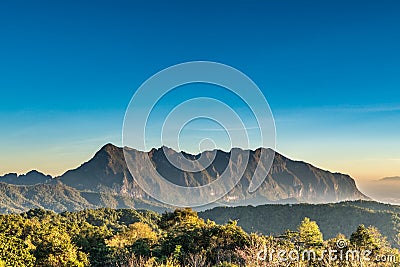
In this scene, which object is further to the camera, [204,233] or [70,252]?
[204,233]

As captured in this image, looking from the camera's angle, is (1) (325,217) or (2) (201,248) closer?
(2) (201,248)

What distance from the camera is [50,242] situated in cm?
2338

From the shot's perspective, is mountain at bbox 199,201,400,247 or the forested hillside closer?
the forested hillside

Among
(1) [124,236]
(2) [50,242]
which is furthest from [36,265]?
(1) [124,236]

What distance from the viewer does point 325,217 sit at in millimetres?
93938

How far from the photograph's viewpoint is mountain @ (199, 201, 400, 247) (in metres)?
80.9

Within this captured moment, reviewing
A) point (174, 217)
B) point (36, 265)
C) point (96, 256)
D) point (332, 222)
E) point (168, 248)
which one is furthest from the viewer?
point (332, 222)

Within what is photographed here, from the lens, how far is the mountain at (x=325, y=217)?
8094 cm

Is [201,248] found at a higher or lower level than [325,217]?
lower

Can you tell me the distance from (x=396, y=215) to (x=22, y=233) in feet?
228

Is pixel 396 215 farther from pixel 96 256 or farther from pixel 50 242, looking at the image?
pixel 50 242

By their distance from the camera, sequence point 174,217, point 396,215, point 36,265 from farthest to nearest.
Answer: point 396,215 < point 174,217 < point 36,265

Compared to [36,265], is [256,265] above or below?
above

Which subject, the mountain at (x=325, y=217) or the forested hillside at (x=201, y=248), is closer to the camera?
the forested hillside at (x=201, y=248)
